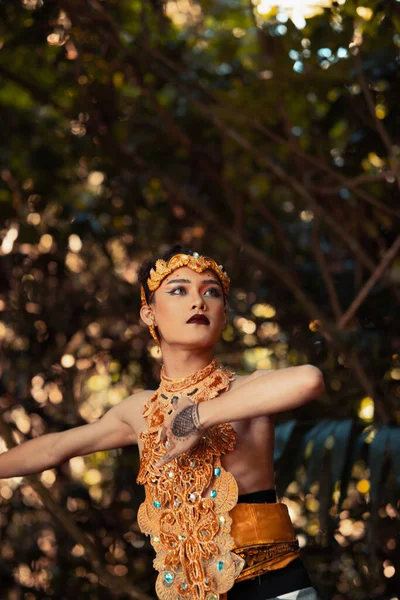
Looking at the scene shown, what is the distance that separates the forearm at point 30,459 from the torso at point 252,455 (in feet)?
1.53

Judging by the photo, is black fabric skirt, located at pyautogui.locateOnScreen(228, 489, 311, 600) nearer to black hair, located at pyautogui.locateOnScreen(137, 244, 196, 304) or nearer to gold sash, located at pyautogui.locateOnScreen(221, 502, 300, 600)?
gold sash, located at pyautogui.locateOnScreen(221, 502, 300, 600)

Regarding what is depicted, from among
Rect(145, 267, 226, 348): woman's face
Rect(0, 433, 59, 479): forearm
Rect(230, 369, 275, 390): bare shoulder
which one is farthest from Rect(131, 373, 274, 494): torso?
Rect(0, 433, 59, 479): forearm

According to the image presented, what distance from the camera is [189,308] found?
1.85 meters

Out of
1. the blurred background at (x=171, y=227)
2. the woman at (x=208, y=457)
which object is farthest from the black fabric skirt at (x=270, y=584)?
the blurred background at (x=171, y=227)

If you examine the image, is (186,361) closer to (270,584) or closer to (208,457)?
(208,457)

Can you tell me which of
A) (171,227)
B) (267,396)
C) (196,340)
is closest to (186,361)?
(196,340)

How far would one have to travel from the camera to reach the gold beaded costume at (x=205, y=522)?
1.74 meters

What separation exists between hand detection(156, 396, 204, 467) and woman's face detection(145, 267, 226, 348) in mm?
187

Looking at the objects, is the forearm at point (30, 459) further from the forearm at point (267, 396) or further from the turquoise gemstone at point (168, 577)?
the forearm at point (267, 396)

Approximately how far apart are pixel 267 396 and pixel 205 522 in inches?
11.9

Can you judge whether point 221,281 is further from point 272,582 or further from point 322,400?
point 322,400

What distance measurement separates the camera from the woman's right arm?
201 cm

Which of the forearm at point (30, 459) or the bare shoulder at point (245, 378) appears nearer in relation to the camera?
the bare shoulder at point (245, 378)

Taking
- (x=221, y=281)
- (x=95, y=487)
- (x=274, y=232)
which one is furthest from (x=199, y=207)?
(x=221, y=281)
